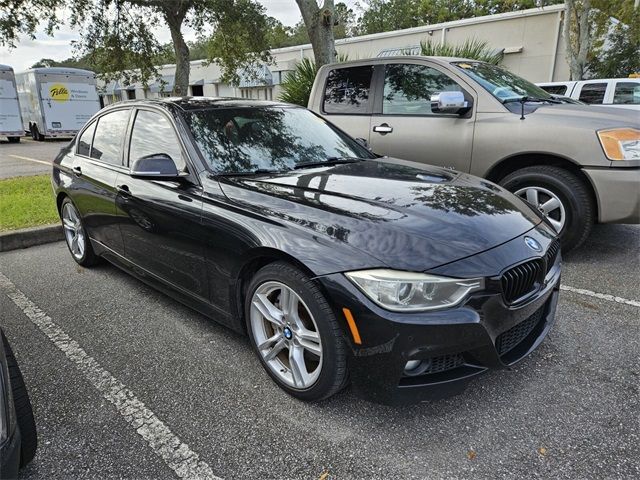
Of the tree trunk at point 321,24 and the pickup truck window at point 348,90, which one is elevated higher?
the tree trunk at point 321,24

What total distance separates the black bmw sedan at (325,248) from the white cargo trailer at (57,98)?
2134 centimetres

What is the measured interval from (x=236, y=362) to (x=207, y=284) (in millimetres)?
516

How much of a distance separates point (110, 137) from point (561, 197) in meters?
4.06

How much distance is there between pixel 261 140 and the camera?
3.27 m

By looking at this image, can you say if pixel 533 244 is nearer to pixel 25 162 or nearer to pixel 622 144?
pixel 622 144

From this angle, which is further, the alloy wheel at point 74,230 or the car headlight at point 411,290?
the alloy wheel at point 74,230

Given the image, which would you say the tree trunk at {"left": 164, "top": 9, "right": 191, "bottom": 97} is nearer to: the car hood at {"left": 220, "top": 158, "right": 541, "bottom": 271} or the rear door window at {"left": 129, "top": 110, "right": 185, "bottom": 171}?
the rear door window at {"left": 129, "top": 110, "right": 185, "bottom": 171}

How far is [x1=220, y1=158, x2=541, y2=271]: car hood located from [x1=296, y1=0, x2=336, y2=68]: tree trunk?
6116 mm

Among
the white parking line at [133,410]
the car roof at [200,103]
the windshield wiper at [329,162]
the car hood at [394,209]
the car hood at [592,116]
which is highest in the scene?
the car roof at [200,103]

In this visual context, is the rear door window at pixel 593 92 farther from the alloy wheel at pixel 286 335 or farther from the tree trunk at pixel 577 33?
the alloy wheel at pixel 286 335

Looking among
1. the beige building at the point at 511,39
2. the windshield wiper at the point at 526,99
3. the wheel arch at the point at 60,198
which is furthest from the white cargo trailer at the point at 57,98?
the windshield wiper at the point at 526,99

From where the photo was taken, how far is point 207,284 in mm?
2842

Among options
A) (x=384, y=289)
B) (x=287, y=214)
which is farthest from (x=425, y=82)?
(x=384, y=289)

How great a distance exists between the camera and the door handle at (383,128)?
5.09 meters
